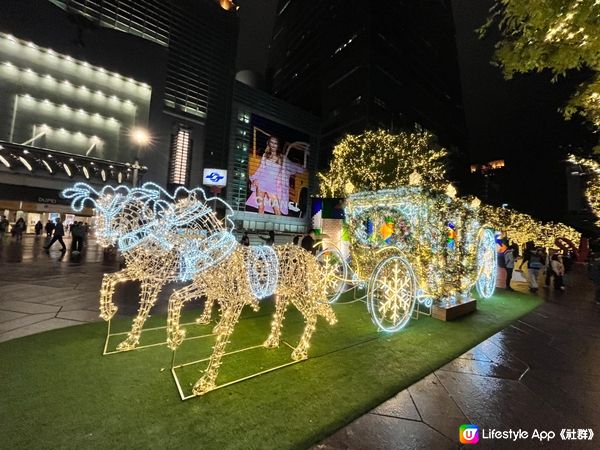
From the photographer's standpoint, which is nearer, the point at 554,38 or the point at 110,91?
the point at 554,38

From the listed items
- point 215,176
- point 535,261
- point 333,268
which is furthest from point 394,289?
point 215,176

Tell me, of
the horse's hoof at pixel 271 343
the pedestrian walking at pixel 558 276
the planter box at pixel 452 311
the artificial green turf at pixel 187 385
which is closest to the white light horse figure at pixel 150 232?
the artificial green turf at pixel 187 385

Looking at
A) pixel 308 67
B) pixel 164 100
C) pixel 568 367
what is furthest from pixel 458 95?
pixel 568 367

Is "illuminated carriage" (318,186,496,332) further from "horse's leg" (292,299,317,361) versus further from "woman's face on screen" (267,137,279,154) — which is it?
"woman's face on screen" (267,137,279,154)

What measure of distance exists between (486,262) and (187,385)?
8.20m

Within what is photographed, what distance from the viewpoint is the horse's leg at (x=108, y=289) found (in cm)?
368

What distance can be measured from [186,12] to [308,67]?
3186 cm

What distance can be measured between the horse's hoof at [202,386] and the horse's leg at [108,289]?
1.68 m

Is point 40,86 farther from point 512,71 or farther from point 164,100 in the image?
point 512,71

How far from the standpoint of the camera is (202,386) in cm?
284

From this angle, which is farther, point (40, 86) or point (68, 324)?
point (40, 86)

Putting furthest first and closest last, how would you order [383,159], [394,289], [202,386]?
[383,159]
[394,289]
[202,386]

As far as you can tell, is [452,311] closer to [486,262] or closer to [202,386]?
[486,262]

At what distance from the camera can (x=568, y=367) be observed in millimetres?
3830
